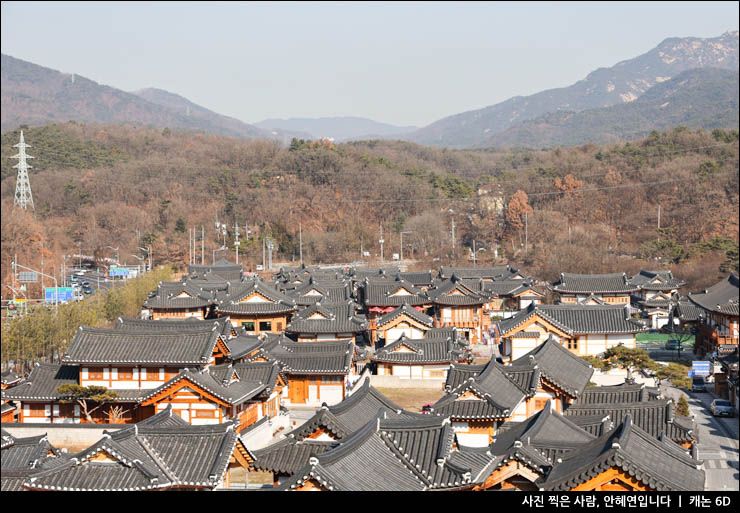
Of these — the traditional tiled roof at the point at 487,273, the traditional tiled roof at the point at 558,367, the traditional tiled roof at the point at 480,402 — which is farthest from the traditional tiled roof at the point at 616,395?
the traditional tiled roof at the point at 487,273

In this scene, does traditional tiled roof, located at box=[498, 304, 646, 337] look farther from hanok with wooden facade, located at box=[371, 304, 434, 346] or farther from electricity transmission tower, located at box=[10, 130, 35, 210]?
electricity transmission tower, located at box=[10, 130, 35, 210]

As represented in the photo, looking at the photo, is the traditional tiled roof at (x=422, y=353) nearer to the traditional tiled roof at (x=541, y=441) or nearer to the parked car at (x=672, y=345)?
the parked car at (x=672, y=345)

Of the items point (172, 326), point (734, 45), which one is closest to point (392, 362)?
point (172, 326)

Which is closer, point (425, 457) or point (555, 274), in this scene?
point (425, 457)

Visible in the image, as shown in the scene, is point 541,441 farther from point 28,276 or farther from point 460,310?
point 28,276

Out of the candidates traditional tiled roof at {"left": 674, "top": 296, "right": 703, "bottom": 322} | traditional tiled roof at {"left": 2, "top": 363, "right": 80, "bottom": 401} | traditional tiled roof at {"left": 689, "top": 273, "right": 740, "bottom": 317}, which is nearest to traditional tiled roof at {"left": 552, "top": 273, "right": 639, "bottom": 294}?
traditional tiled roof at {"left": 674, "top": 296, "right": 703, "bottom": 322}
